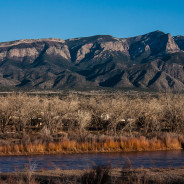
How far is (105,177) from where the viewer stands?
13727 mm

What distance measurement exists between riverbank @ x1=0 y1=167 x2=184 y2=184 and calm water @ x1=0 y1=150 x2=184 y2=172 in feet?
10.9

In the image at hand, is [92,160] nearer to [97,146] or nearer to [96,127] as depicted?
[97,146]

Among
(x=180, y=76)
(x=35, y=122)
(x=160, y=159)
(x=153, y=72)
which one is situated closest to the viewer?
(x=160, y=159)

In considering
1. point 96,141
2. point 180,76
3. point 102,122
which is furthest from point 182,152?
point 180,76

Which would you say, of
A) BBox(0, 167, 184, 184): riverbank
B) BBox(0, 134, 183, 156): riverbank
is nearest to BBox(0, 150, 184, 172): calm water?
BBox(0, 134, 183, 156): riverbank

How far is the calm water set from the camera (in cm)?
2118

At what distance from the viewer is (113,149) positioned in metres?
28.1

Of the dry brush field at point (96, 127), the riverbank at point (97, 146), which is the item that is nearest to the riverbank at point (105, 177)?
the riverbank at point (97, 146)

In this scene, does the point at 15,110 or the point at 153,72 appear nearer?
the point at 15,110

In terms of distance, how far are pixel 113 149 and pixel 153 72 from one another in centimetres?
15463

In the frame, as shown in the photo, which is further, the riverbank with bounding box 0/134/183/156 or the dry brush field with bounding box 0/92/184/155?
the dry brush field with bounding box 0/92/184/155

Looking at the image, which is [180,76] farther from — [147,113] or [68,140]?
[68,140]

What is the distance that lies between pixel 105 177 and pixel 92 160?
381 inches

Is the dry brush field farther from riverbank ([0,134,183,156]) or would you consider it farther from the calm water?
the calm water
